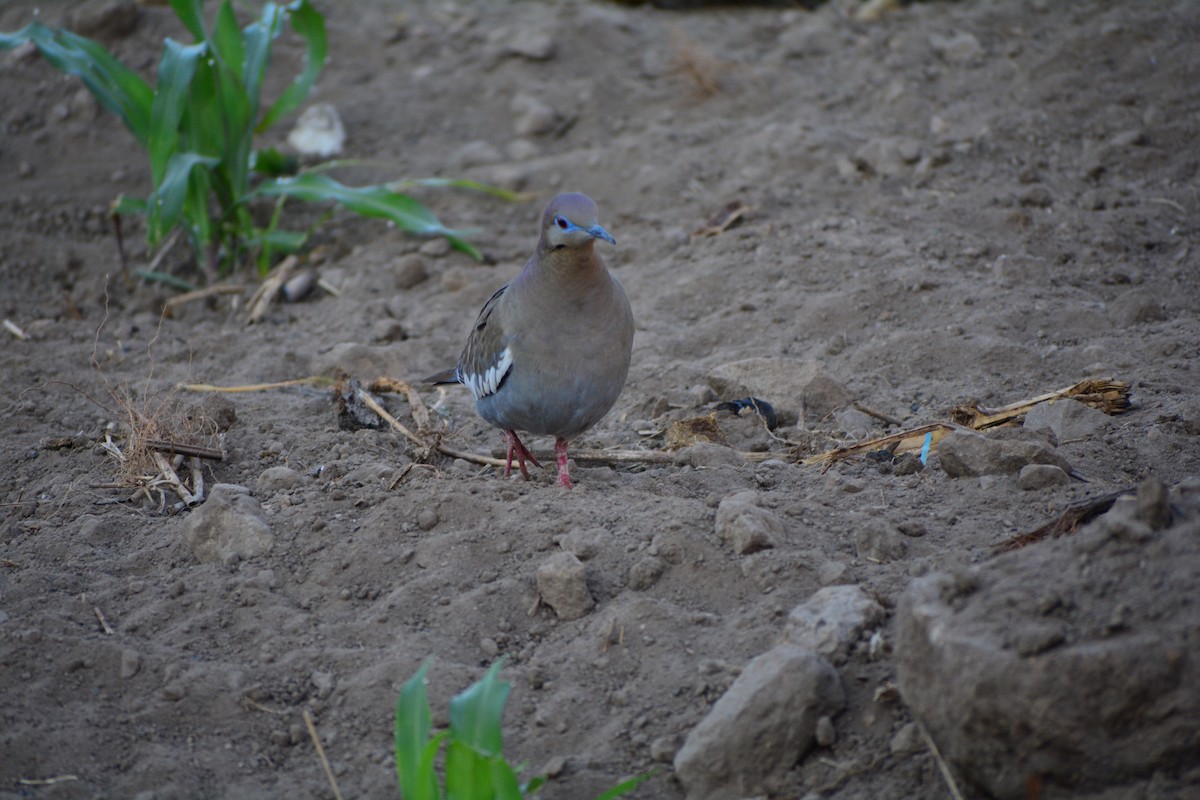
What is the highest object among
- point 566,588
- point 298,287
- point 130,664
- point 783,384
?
point 566,588

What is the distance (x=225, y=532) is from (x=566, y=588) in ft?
4.01

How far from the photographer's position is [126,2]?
26.2 feet

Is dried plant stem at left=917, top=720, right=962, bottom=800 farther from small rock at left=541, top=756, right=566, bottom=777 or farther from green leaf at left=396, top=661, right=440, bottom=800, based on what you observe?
green leaf at left=396, top=661, right=440, bottom=800

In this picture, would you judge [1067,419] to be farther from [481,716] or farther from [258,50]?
[258,50]

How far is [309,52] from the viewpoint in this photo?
21.7ft

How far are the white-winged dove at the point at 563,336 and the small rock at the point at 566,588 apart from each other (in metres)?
0.79

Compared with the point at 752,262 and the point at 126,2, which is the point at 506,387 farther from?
the point at 126,2

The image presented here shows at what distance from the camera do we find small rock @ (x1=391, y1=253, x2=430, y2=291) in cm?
633

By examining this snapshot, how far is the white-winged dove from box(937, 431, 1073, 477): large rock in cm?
118

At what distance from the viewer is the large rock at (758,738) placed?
2525 millimetres

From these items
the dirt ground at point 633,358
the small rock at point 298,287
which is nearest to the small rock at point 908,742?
the dirt ground at point 633,358

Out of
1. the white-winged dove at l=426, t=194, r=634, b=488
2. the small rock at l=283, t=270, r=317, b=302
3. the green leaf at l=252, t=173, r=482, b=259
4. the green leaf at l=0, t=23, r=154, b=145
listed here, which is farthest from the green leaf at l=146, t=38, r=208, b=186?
the white-winged dove at l=426, t=194, r=634, b=488

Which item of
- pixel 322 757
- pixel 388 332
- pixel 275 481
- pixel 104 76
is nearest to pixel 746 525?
pixel 322 757

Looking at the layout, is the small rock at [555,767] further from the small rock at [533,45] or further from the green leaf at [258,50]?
the small rock at [533,45]
